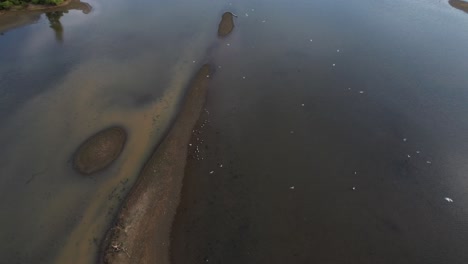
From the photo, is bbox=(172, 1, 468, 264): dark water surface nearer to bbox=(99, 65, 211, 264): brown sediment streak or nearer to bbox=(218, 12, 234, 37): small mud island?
bbox=(99, 65, 211, 264): brown sediment streak

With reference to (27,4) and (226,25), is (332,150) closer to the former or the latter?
(226,25)

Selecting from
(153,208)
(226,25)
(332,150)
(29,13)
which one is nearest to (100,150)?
(153,208)

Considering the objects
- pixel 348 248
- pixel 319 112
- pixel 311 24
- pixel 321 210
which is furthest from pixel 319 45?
pixel 348 248

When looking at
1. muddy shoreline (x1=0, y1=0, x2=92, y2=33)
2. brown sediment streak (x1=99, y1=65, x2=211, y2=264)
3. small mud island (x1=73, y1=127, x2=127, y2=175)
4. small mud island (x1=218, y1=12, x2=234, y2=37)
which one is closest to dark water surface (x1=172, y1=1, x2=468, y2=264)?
brown sediment streak (x1=99, y1=65, x2=211, y2=264)

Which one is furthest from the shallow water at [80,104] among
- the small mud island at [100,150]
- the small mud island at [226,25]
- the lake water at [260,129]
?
the small mud island at [226,25]

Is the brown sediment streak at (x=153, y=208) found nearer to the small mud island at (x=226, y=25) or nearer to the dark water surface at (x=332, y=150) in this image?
the dark water surface at (x=332, y=150)

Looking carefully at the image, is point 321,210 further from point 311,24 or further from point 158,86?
point 311,24
